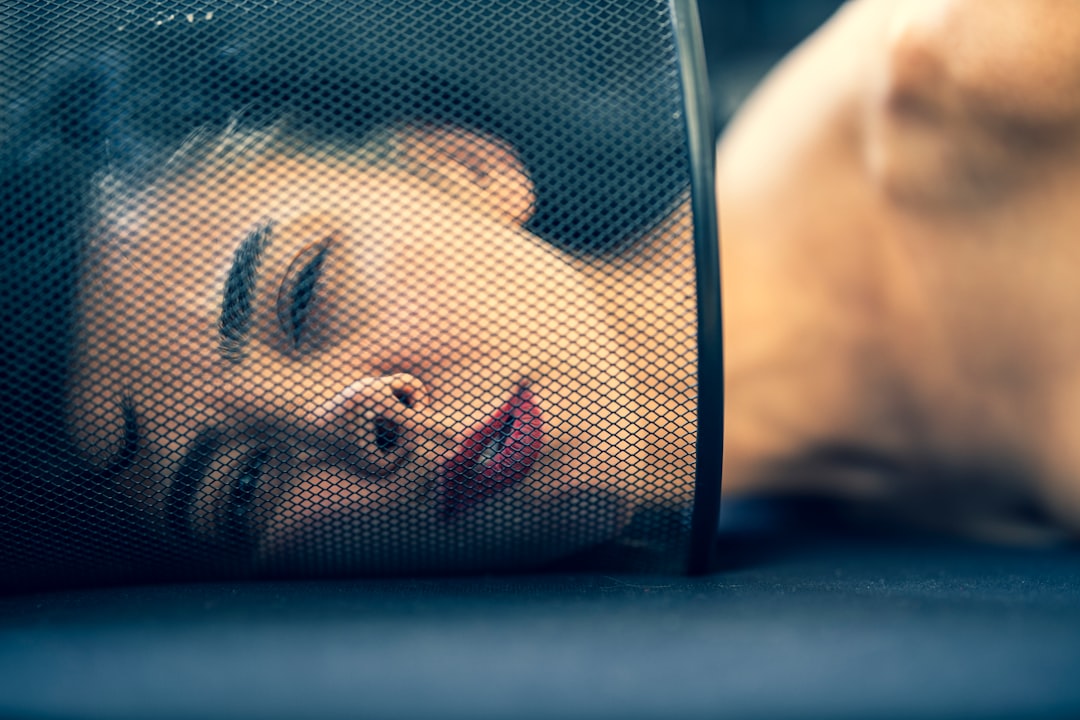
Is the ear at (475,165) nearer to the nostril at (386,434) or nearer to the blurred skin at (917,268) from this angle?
the nostril at (386,434)

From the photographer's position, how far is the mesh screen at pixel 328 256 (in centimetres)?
44

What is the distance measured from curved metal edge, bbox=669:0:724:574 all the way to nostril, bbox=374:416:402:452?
6.2 inches

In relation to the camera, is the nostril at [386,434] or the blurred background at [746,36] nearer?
the nostril at [386,434]

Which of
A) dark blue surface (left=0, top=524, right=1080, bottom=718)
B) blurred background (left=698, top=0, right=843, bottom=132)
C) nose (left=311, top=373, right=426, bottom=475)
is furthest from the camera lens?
blurred background (left=698, top=0, right=843, bottom=132)

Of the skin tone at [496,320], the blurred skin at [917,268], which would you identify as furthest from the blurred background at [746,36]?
the skin tone at [496,320]

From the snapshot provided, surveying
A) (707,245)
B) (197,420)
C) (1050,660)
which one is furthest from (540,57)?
(1050,660)

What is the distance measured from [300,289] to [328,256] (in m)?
0.02

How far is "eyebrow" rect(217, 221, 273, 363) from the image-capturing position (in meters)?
0.45

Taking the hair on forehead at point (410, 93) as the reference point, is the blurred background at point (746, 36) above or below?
above

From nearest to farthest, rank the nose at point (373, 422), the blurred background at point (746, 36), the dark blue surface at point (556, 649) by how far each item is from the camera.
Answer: the dark blue surface at point (556, 649)
the nose at point (373, 422)
the blurred background at point (746, 36)

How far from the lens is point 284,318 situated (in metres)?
0.46

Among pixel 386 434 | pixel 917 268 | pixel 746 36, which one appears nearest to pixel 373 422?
pixel 386 434

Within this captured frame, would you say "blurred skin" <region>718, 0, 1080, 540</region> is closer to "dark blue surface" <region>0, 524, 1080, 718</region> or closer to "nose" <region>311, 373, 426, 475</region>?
"dark blue surface" <region>0, 524, 1080, 718</region>

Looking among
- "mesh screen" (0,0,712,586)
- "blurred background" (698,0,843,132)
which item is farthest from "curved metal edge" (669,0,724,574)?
"blurred background" (698,0,843,132)
